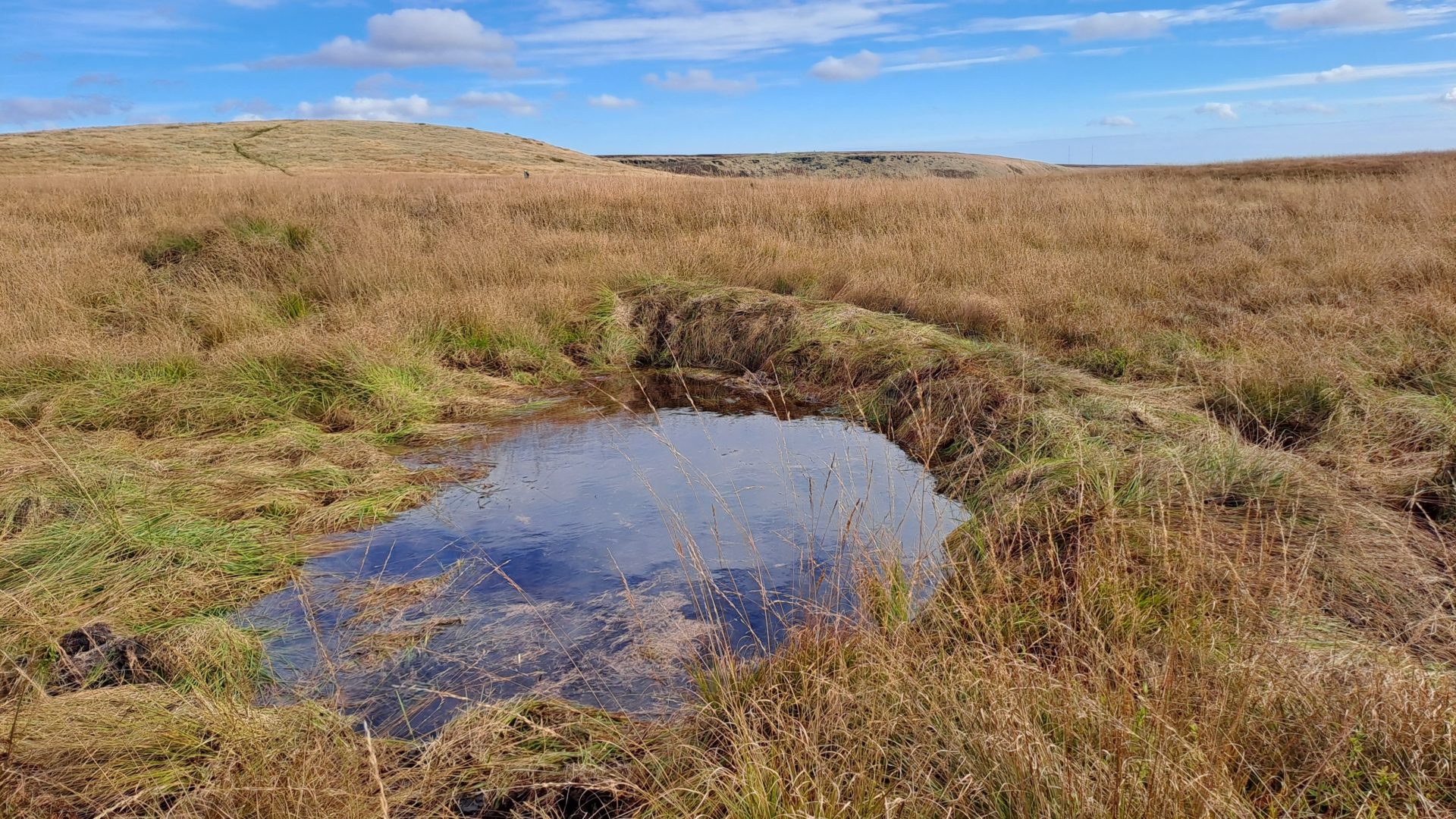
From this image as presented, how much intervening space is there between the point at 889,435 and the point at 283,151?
39.2m

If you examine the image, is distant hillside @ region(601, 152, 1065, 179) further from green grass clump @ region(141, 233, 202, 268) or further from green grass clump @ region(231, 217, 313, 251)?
green grass clump @ region(141, 233, 202, 268)

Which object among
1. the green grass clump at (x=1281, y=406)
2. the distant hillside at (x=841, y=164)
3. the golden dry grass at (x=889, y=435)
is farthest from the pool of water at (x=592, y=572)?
the distant hillside at (x=841, y=164)

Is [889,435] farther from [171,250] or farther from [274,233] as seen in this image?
[171,250]

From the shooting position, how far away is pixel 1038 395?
5770 mm

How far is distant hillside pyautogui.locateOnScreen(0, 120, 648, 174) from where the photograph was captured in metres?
31.9

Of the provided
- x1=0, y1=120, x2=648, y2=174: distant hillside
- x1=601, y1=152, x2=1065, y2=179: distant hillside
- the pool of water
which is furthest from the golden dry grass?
x1=601, y1=152, x2=1065, y2=179: distant hillside

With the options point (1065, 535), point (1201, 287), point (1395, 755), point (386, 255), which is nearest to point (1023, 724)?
point (1395, 755)

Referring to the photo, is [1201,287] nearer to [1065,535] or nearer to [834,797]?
[1065,535]

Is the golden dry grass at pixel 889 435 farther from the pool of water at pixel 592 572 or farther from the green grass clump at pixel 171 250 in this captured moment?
the pool of water at pixel 592 572

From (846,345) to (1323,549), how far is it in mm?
4386

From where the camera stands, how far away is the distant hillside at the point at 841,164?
203ft

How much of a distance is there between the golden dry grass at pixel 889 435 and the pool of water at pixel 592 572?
25cm

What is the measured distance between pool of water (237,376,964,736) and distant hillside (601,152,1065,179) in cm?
5374

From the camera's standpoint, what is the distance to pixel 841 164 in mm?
67688
